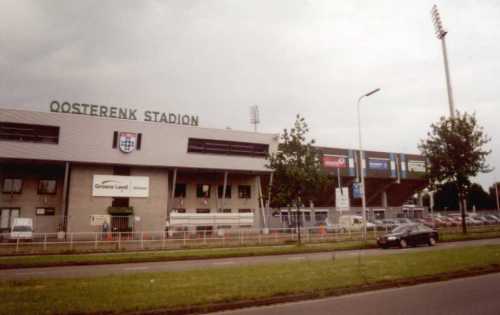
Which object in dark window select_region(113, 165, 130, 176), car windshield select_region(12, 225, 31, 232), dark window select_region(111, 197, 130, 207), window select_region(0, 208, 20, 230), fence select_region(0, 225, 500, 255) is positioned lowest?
fence select_region(0, 225, 500, 255)

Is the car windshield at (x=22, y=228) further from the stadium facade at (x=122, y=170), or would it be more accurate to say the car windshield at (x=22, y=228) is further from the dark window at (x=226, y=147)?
the dark window at (x=226, y=147)

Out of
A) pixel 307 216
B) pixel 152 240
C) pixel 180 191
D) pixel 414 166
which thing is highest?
pixel 414 166

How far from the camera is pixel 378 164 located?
205 ft

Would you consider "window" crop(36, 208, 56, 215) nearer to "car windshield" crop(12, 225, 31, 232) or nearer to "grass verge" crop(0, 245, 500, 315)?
"car windshield" crop(12, 225, 31, 232)

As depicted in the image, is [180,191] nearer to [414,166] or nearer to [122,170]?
[122,170]

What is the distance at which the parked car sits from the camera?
24.0 meters

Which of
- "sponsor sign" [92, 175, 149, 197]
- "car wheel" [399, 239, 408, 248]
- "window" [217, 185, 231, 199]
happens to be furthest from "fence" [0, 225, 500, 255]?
"window" [217, 185, 231, 199]

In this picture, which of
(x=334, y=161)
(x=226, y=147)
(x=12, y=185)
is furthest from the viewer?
(x=334, y=161)

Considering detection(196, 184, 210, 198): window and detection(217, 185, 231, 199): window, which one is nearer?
detection(196, 184, 210, 198): window

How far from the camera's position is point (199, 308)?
7.58 meters

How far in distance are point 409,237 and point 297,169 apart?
8536mm

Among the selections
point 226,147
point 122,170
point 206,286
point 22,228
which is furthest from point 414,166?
point 206,286

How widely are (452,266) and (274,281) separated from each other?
20.7 ft

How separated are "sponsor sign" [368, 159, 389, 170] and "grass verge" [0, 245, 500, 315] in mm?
50029
